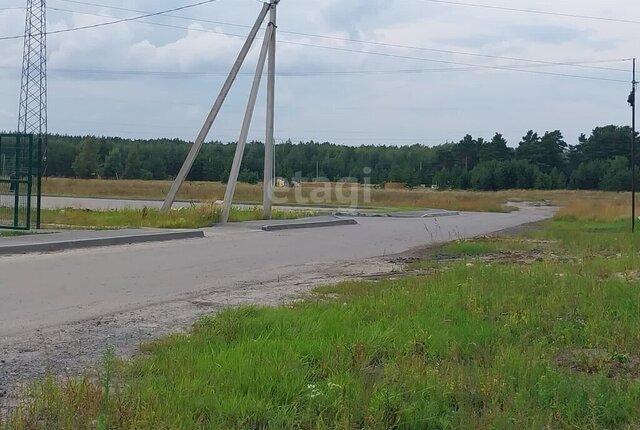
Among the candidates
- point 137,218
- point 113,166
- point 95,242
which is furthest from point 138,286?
point 113,166

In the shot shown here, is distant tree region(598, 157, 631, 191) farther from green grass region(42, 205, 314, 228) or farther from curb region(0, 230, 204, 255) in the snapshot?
curb region(0, 230, 204, 255)

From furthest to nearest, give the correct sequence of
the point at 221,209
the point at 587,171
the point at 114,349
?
the point at 587,171
the point at 221,209
the point at 114,349

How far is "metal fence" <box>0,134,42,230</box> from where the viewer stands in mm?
21250

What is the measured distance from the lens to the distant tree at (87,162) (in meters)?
99.5

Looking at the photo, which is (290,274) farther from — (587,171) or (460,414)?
(587,171)

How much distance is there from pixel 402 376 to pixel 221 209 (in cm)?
2285

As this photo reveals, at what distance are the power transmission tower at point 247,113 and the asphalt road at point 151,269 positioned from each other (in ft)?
11.9

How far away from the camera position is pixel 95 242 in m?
18.8

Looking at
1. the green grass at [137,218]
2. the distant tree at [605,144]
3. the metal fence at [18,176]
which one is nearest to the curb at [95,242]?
the green grass at [137,218]

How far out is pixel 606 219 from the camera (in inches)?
1548

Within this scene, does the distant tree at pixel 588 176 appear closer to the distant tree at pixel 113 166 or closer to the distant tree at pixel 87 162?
the distant tree at pixel 113 166

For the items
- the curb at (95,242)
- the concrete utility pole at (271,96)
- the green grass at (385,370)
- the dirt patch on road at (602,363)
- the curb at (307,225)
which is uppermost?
the concrete utility pole at (271,96)

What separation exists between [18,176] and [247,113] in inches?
359

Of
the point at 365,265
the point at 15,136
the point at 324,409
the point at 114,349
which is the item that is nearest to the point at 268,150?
the point at 15,136
